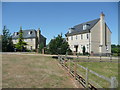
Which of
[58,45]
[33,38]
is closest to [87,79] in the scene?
[58,45]

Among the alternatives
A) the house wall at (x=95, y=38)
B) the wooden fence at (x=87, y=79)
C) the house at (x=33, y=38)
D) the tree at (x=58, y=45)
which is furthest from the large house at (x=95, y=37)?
the wooden fence at (x=87, y=79)

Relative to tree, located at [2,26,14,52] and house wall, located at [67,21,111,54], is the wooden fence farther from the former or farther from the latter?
tree, located at [2,26,14,52]

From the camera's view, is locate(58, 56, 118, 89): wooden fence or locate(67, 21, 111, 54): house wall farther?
locate(67, 21, 111, 54): house wall

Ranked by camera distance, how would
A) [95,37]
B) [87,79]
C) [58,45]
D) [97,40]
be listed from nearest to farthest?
[87,79] → [58,45] → [95,37] → [97,40]

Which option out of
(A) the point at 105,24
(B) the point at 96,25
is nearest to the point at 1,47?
(B) the point at 96,25

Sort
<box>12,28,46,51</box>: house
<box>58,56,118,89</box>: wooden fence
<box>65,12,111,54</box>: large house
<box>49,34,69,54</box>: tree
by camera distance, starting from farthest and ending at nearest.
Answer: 1. <box>12,28,46,51</box>: house
2. <box>65,12,111,54</box>: large house
3. <box>49,34,69,54</box>: tree
4. <box>58,56,118,89</box>: wooden fence

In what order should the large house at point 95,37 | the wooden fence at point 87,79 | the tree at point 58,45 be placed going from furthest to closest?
1. the large house at point 95,37
2. the tree at point 58,45
3. the wooden fence at point 87,79

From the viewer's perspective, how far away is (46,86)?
8641 mm

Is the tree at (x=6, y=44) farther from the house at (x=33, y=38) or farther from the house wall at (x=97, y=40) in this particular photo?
the house wall at (x=97, y=40)

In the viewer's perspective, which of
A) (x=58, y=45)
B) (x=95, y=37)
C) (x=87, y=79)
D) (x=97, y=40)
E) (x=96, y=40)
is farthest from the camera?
(x=97, y=40)

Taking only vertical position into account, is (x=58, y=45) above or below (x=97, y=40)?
below

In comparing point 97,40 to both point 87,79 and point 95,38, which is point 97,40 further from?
point 87,79

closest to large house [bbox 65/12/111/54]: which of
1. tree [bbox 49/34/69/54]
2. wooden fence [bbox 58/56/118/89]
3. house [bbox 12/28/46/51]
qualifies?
tree [bbox 49/34/69/54]

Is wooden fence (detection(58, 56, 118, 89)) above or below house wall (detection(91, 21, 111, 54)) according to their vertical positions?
below
